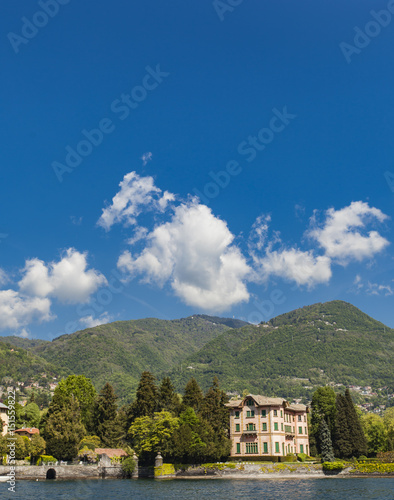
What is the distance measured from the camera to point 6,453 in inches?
2948

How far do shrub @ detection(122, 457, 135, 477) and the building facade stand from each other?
2074cm

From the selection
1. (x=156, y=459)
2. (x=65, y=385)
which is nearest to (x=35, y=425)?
(x=65, y=385)

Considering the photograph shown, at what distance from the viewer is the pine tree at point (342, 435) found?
9100cm

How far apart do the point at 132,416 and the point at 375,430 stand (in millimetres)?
51427

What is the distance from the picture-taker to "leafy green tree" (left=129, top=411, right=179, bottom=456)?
77.8 meters

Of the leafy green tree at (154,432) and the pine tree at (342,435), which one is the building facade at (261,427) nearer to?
the pine tree at (342,435)

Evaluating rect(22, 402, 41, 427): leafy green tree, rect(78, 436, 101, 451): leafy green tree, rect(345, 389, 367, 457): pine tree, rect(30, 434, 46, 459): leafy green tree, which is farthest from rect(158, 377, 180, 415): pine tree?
rect(345, 389, 367, 457): pine tree

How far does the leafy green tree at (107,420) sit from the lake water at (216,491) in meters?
31.6

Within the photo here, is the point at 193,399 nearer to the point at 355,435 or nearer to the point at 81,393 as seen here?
the point at 81,393

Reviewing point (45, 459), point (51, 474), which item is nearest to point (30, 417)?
point (45, 459)

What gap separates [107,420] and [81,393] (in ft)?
29.2

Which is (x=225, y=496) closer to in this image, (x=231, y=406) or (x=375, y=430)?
(x=231, y=406)

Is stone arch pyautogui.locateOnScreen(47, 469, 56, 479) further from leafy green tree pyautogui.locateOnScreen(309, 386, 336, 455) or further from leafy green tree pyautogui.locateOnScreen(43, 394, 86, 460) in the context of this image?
leafy green tree pyautogui.locateOnScreen(309, 386, 336, 455)

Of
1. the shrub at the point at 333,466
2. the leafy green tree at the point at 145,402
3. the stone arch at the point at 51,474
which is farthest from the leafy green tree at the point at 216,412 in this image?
the stone arch at the point at 51,474
